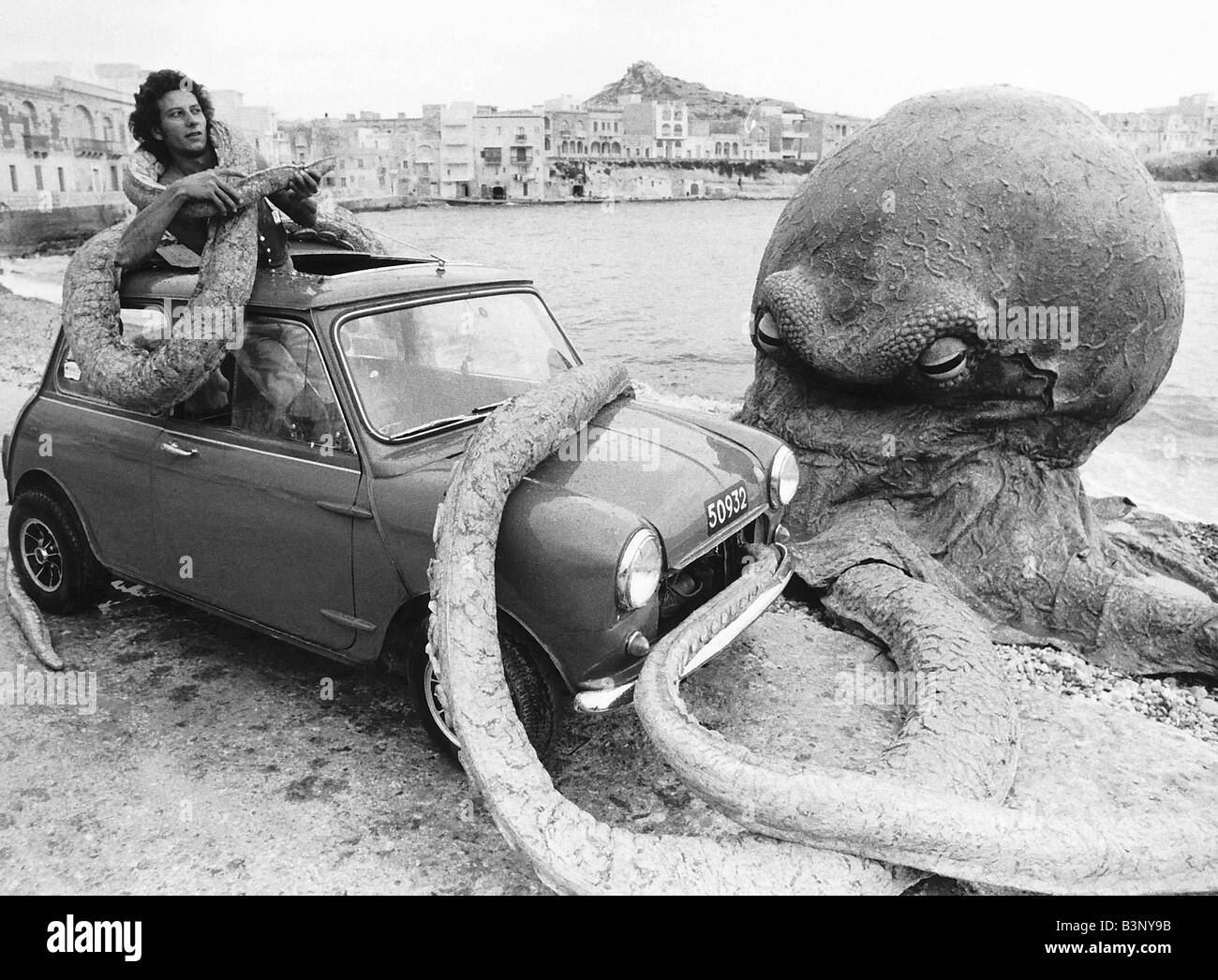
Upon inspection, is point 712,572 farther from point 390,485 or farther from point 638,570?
point 390,485

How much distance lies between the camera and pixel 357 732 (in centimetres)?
400

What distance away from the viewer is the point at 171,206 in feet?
13.5

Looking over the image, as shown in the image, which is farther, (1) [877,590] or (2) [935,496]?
(2) [935,496]

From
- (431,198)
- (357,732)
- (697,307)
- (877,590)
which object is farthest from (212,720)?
(431,198)

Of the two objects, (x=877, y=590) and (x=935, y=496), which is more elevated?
(x=935, y=496)

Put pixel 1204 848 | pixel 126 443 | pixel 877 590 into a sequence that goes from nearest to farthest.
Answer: pixel 1204 848 → pixel 126 443 → pixel 877 590

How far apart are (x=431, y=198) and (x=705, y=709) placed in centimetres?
9073

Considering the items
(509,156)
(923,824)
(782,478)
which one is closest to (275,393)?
(782,478)

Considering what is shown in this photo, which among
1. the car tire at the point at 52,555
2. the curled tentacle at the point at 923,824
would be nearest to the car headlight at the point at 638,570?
the curled tentacle at the point at 923,824

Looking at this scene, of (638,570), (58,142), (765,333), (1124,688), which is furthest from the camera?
(58,142)

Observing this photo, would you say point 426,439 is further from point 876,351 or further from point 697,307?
point 697,307

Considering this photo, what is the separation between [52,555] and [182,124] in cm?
234
